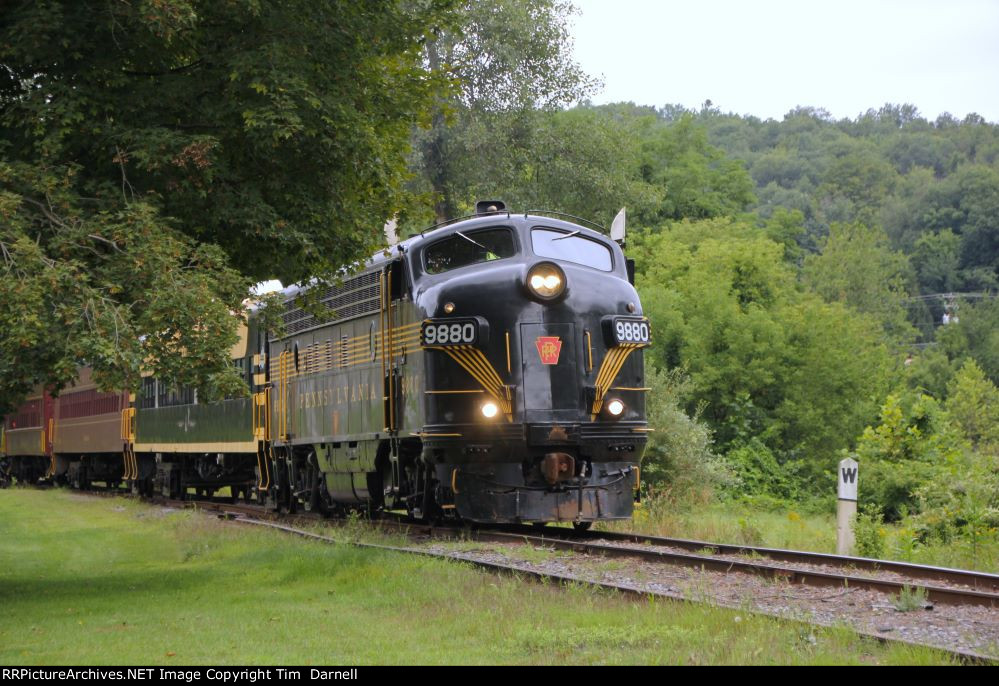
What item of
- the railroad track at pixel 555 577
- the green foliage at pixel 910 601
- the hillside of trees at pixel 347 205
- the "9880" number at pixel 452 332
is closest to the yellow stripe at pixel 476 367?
the "9880" number at pixel 452 332

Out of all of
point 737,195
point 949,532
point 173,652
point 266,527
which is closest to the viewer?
point 173,652

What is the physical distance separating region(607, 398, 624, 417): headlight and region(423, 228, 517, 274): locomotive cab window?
2.36 meters

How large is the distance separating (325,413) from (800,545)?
812 centimetres

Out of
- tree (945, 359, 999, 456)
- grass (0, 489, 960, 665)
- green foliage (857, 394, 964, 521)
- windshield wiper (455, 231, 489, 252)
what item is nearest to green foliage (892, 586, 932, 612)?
grass (0, 489, 960, 665)

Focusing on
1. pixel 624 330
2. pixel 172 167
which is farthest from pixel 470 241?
pixel 172 167

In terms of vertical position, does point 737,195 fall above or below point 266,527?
above

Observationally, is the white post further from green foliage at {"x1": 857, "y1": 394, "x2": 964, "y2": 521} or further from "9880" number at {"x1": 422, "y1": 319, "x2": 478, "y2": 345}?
green foliage at {"x1": 857, "y1": 394, "x2": 964, "y2": 521}

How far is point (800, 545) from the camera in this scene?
1817cm

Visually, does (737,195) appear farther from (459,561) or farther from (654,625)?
(654,625)

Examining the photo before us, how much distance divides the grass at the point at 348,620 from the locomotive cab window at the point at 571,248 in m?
4.64

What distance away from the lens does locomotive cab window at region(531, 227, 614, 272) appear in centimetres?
1741

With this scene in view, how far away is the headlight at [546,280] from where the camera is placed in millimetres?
16609

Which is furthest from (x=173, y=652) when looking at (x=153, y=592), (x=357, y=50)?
(x=357, y=50)

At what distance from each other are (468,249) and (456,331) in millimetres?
1632
